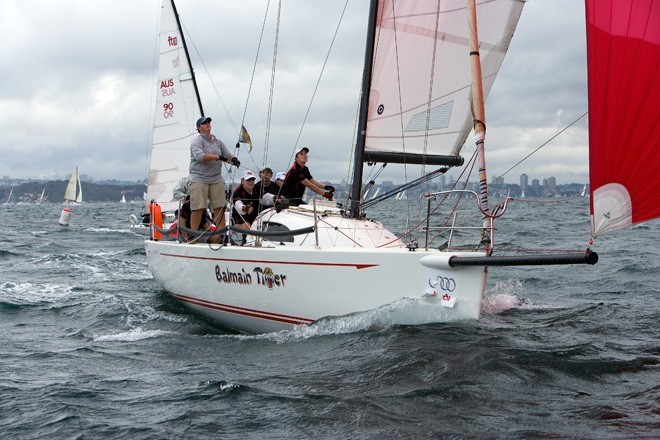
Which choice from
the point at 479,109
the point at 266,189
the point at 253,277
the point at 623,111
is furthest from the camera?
the point at 266,189

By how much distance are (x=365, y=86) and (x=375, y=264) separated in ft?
7.75

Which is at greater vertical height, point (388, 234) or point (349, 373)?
point (388, 234)

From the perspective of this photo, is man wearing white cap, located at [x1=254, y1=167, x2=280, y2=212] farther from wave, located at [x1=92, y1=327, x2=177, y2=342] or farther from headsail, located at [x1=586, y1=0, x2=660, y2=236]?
headsail, located at [x1=586, y1=0, x2=660, y2=236]

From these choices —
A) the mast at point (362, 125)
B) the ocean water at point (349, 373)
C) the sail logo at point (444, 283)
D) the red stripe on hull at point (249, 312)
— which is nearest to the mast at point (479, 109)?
→ the sail logo at point (444, 283)

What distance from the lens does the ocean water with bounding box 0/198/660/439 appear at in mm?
4504

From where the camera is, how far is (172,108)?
717 inches

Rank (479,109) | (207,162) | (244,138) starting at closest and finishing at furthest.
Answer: (479,109) < (207,162) < (244,138)

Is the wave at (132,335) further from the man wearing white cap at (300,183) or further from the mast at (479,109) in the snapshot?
the mast at (479,109)

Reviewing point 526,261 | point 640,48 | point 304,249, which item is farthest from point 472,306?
point 640,48

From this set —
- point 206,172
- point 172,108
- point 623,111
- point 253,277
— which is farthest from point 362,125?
point 172,108

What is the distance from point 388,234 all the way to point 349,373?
106 inches

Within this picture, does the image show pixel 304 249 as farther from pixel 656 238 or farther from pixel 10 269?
pixel 656 238

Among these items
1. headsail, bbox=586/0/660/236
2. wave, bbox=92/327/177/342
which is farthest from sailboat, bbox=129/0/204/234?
headsail, bbox=586/0/660/236

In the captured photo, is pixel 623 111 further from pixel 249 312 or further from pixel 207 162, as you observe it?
pixel 207 162
